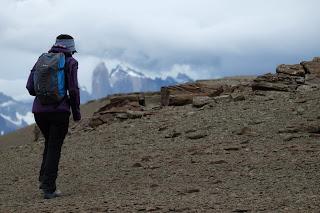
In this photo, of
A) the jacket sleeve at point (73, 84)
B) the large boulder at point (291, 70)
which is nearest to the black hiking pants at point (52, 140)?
the jacket sleeve at point (73, 84)

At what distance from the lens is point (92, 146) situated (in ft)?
43.9

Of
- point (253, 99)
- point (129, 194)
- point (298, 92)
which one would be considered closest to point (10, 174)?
point (129, 194)

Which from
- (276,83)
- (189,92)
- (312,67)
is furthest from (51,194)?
(312,67)

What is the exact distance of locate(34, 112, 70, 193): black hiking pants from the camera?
323 inches

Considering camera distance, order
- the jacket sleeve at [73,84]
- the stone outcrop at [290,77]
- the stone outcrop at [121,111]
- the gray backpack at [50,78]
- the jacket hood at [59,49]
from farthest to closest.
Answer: the stone outcrop at [121,111] < the stone outcrop at [290,77] < the jacket hood at [59,49] < the jacket sleeve at [73,84] < the gray backpack at [50,78]

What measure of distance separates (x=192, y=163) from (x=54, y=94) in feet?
9.65

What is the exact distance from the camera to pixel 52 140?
8305 mm

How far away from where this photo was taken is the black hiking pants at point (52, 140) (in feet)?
26.9

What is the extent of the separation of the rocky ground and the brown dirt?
16mm

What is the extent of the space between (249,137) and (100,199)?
457 centimetres

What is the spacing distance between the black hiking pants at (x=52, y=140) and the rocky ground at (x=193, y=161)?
0.27 meters

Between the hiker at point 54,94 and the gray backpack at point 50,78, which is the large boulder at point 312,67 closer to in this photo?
the hiker at point 54,94

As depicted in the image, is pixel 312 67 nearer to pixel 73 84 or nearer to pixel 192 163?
pixel 192 163

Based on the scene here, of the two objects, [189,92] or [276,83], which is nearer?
[276,83]
